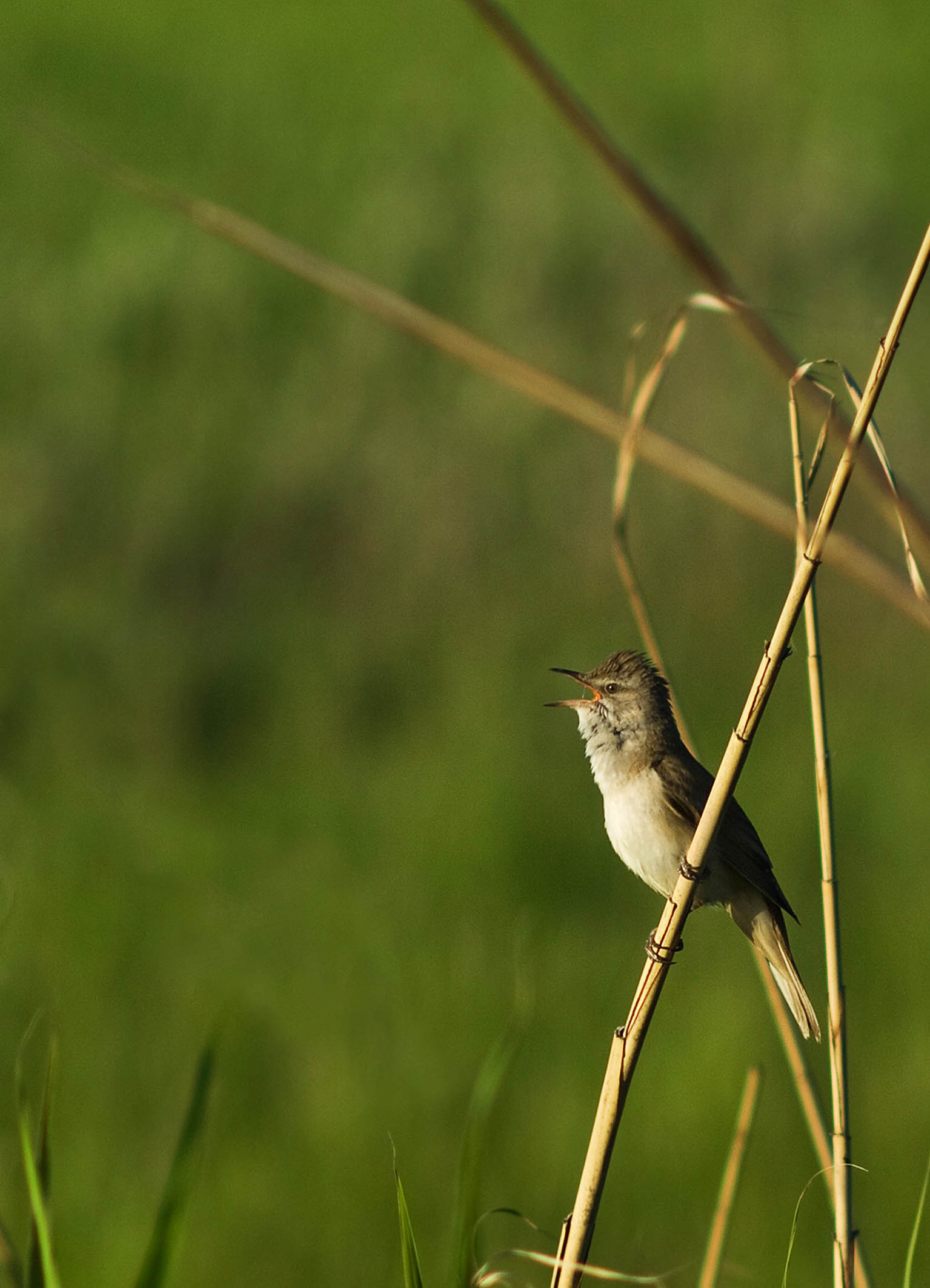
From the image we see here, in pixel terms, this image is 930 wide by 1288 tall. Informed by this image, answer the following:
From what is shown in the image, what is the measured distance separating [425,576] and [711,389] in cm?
189

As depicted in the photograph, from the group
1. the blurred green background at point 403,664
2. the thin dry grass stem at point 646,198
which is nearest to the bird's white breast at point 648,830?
the blurred green background at point 403,664

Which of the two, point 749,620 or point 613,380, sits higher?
point 613,380

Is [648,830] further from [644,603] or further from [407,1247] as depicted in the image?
[407,1247]

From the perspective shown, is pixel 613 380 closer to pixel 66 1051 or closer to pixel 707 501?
pixel 707 501

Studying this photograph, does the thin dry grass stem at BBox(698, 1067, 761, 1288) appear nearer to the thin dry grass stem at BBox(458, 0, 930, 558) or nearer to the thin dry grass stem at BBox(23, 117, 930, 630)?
the thin dry grass stem at BBox(23, 117, 930, 630)

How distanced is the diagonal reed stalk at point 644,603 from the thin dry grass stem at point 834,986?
0.06ft

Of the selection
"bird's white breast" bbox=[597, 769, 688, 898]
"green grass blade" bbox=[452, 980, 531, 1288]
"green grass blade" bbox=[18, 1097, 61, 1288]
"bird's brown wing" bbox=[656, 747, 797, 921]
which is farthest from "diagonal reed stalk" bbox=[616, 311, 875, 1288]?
"bird's white breast" bbox=[597, 769, 688, 898]

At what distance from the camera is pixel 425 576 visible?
8.39 metres

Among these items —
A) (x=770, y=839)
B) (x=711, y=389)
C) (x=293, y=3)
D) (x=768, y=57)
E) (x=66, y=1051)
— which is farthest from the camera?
(x=293, y=3)

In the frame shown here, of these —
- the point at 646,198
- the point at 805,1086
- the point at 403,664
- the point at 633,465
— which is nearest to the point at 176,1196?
the point at 805,1086

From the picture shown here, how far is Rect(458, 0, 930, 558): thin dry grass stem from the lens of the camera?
3.09 ft

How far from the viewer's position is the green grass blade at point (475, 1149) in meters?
1.46

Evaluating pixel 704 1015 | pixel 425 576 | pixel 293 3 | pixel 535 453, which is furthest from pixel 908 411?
pixel 293 3

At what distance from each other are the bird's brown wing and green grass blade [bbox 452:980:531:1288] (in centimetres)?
116
